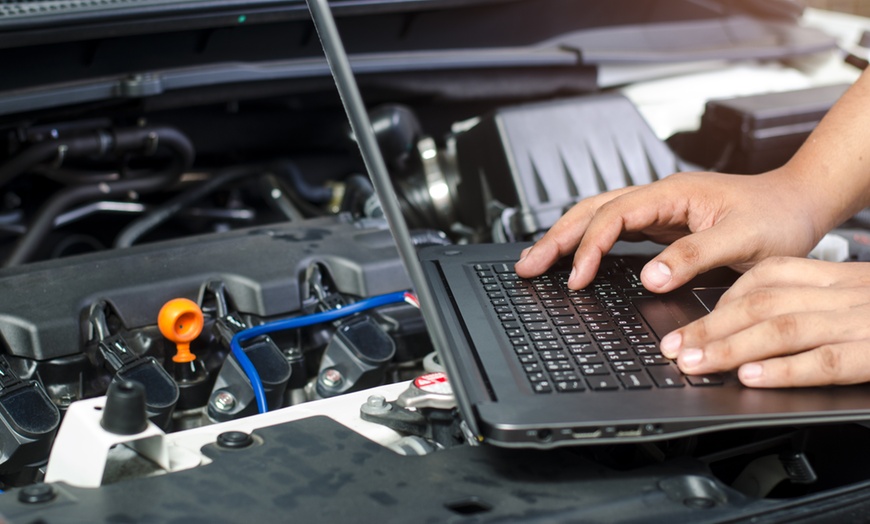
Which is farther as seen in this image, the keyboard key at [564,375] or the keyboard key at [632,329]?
the keyboard key at [632,329]

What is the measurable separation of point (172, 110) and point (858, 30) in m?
1.41

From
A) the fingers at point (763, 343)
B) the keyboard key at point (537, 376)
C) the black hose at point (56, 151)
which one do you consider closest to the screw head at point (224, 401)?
the keyboard key at point (537, 376)

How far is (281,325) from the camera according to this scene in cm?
104

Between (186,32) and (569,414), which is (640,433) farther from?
(186,32)

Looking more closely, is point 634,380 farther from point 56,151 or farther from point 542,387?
point 56,151

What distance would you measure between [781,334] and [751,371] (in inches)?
1.9

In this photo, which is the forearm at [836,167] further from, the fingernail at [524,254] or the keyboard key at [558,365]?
the keyboard key at [558,365]

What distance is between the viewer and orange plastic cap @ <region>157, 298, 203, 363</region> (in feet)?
3.15

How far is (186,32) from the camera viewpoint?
4.44 ft

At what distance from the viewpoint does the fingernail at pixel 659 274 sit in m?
0.94

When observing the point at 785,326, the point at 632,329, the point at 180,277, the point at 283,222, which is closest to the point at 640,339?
the point at 632,329

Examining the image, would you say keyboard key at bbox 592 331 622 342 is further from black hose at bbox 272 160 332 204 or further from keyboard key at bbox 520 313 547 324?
black hose at bbox 272 160 332 204

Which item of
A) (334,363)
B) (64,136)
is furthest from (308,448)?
(64,136)

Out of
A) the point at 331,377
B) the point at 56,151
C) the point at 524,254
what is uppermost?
the point at 56,151
